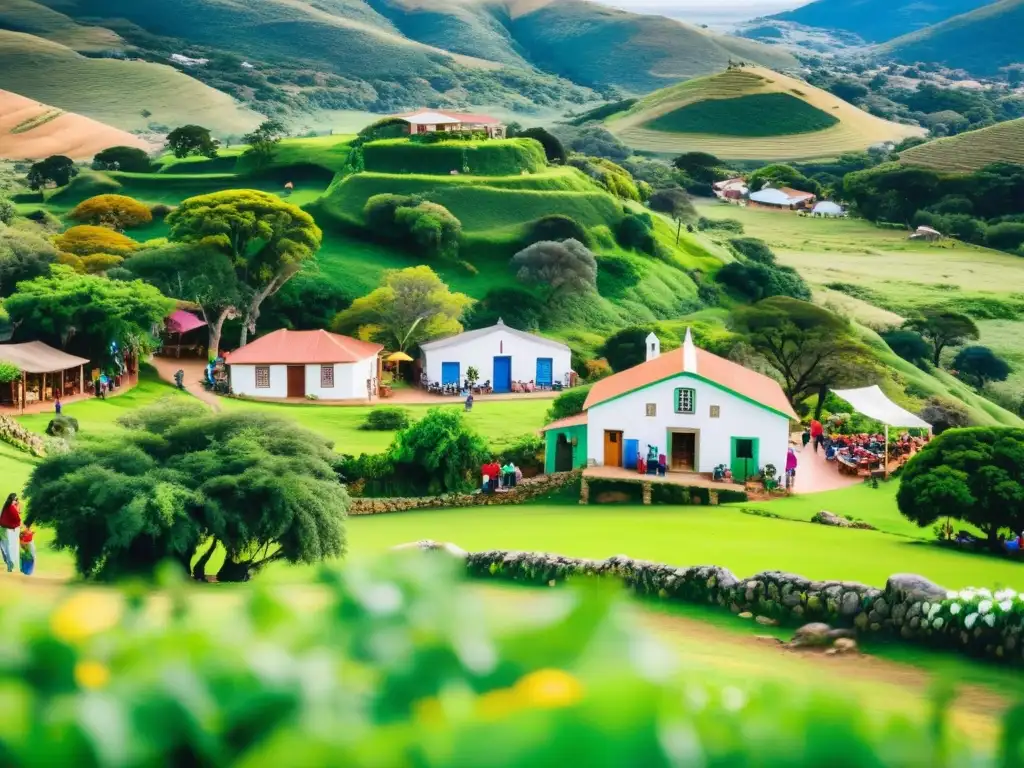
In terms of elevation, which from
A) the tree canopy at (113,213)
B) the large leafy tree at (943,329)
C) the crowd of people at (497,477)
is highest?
Answer: the tree canopy at (113,213)

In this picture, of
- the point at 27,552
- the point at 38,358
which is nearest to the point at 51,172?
the point at 38,358

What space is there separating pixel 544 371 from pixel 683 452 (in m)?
15.6

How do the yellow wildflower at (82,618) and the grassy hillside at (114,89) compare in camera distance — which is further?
the grassy hillside at (114,89)

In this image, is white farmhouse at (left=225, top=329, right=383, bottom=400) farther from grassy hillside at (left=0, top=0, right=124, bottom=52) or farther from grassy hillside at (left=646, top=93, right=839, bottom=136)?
grassy hillside at (left=0, top=0, right=124, bottom=52)

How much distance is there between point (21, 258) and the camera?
51875 mm

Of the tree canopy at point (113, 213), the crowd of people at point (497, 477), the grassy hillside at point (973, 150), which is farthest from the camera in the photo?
the grassy hillside at point (973, 150)

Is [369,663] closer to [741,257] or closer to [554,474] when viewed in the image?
[554,474]

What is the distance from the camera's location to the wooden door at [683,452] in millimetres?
33969

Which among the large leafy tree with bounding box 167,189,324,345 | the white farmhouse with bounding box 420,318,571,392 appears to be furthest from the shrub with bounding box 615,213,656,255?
the white farmhouse with bounding box 420,318,571,392

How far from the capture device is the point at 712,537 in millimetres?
24859

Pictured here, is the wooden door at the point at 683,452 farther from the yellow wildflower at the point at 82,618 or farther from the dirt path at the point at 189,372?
the yellow wildflower at the point at 82,618

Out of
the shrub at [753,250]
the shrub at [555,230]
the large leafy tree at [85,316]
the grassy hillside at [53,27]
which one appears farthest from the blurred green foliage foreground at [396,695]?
the grassy hillside at [53,27]

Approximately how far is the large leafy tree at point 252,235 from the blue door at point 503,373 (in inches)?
411

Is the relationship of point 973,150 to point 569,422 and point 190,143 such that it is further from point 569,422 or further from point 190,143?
point 569,422
